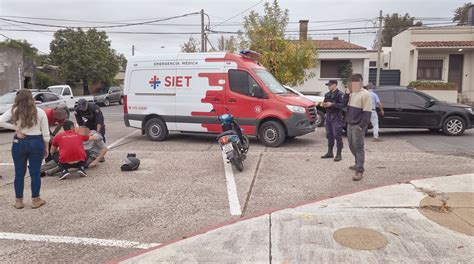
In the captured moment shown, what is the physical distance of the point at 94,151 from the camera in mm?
8094

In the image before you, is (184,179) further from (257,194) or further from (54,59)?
(54,59)

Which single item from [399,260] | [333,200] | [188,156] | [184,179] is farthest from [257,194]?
[188,156]

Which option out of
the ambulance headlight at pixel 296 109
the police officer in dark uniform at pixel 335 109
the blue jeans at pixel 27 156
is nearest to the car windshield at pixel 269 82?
the ambulance headlight at pixel 296 109

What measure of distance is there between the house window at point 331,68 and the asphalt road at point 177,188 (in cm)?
1908

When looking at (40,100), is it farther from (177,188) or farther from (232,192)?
(232,192)

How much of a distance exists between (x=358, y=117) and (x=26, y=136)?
498cm

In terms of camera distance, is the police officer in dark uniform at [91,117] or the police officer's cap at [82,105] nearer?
the police officer's cap at [82,105]

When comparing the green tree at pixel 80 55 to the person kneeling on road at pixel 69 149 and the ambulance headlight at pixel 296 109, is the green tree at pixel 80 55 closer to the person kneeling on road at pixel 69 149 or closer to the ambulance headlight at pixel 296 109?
the ambulance headlight at pixel 296 109

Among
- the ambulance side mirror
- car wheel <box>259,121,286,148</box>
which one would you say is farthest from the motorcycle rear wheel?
the ambulance side mirror

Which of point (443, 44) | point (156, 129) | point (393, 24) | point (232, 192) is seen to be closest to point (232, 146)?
point (232, 192)

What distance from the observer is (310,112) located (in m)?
10.3

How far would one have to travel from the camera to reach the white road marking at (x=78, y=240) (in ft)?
14.5

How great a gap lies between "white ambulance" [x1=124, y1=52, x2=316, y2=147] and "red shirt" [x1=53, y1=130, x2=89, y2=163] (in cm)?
411

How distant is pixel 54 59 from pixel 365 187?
123 ft
